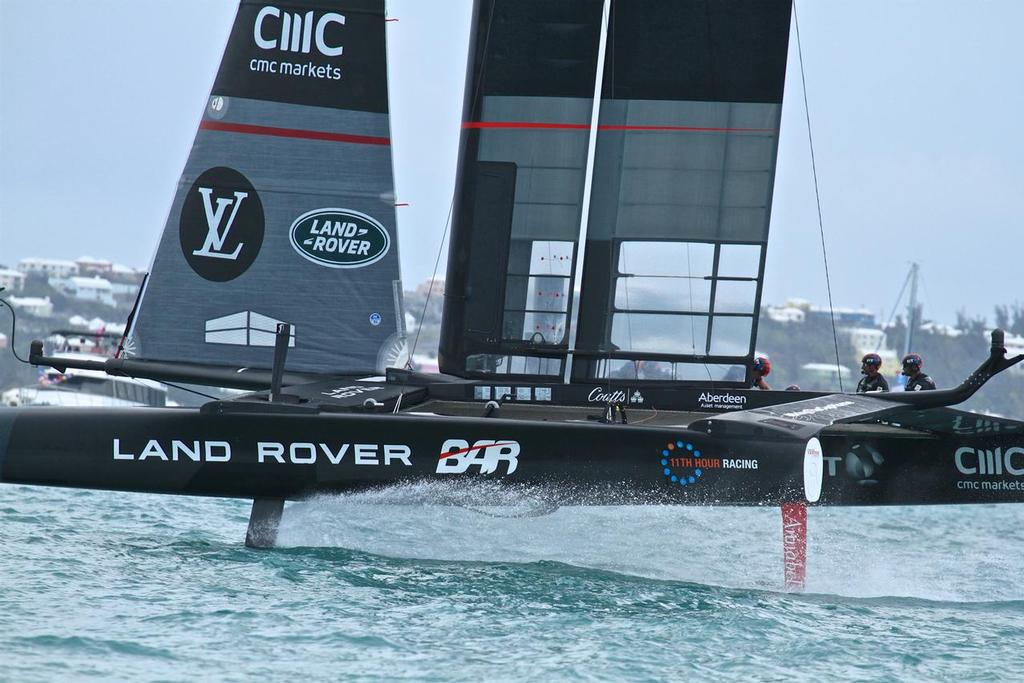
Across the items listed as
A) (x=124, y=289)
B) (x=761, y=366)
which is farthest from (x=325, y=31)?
(x=124, y=289)

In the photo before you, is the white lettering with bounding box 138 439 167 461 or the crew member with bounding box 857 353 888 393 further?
the crew member with bounding box 857 353 888 393

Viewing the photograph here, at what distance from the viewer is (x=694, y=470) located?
5469 mm

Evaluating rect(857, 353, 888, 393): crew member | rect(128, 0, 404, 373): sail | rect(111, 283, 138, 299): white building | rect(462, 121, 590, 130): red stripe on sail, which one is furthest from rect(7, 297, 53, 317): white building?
rect(857, 353, 888, 393): crew member

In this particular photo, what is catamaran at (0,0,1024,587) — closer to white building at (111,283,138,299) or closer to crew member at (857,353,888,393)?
crew member at (857,353,888,393)

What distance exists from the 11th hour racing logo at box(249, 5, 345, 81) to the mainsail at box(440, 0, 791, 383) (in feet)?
2.22

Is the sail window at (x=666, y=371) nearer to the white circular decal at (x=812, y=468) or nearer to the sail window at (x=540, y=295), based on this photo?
the sail window at (x=540, y=295)

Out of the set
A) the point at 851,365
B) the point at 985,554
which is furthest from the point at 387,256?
the point at 851,365

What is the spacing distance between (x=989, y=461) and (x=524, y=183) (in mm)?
2442

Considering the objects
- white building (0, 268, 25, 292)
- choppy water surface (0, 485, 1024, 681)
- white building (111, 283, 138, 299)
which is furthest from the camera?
white building (111, 283, 138, 299)

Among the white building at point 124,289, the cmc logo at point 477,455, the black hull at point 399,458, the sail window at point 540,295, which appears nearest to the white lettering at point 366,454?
the black hull at point 399,458

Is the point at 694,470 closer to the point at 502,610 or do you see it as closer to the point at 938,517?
the point at 502,610

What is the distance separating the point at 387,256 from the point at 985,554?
510 centimetres

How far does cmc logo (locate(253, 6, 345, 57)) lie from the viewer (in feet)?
20.9

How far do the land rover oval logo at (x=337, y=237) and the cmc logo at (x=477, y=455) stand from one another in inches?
51.6
